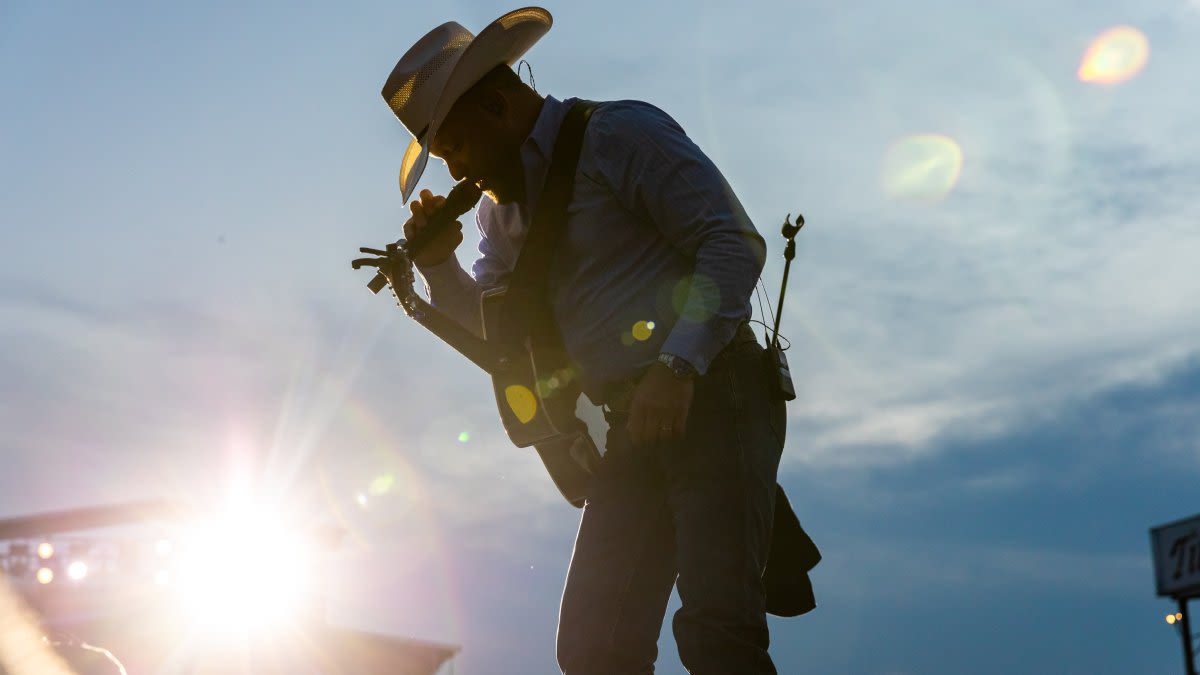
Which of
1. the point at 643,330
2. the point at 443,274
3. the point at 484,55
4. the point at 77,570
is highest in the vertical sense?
the point at 77,570

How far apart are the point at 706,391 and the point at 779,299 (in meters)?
0.41

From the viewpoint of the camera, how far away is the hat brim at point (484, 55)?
110 inches

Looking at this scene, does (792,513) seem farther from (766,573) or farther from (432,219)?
(432,219)

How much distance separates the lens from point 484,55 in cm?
285

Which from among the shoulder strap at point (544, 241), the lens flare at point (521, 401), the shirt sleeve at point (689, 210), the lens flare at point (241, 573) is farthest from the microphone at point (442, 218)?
the lens flare at point (241, 573)

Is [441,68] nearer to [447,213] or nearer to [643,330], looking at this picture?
[447,213]

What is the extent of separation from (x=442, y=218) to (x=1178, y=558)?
103ft

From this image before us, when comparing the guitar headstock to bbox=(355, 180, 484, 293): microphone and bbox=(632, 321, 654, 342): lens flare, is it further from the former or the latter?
bbox=(632, 321, 654, 342): lens flare

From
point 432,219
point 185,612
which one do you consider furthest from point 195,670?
point 432,219

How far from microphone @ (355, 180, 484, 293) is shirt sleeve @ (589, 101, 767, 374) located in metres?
0.40

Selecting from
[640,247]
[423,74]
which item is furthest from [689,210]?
[423,74]

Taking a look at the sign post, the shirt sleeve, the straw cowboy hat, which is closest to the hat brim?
the straw cowboy hat

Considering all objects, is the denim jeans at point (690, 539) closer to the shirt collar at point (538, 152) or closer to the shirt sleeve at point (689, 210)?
the shirt sleeve at point (689, 210)

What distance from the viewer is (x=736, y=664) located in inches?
97.3
